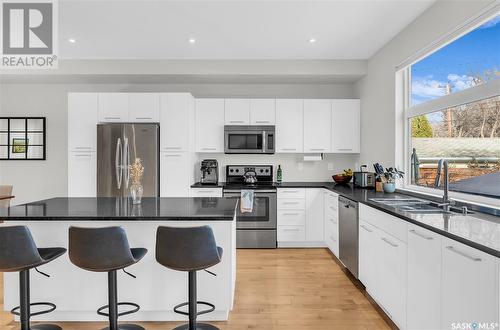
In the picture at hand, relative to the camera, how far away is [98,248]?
2.00m

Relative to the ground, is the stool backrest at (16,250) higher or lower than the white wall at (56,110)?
lower

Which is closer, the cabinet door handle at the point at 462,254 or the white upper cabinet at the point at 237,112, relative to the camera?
the cabinet door handle at the point at 462,254

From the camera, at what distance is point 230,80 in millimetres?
4949

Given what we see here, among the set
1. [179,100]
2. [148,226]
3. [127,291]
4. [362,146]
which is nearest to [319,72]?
[362,146]

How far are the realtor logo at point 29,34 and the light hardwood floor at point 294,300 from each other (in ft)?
9.10

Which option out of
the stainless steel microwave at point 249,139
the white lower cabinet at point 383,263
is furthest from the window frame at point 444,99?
the stainless steel microwave at point 249,139

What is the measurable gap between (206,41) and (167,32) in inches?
19.2

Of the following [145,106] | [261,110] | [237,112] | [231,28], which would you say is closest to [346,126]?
[261,110]

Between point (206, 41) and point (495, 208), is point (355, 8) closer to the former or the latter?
point (206, 41)

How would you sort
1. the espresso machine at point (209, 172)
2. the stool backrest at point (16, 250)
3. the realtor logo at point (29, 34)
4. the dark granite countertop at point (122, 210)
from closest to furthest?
1. the stool backrest at point (16, 250)
2. the dark granite countertop at point (122, 210)
3. the realtor logo at point (29, 34)
4. the espresso machine at point (209, 172)

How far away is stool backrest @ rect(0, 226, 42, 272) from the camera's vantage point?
1981mm

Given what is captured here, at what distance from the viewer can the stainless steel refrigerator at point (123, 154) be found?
436cm

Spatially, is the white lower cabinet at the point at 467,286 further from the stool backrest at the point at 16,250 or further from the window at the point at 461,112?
the stool backrest at the point at 16,250

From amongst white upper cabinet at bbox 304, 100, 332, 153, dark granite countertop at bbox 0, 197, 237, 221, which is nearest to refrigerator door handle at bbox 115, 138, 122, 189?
dark granite countertop at bbox 0, 197, 237, 221
